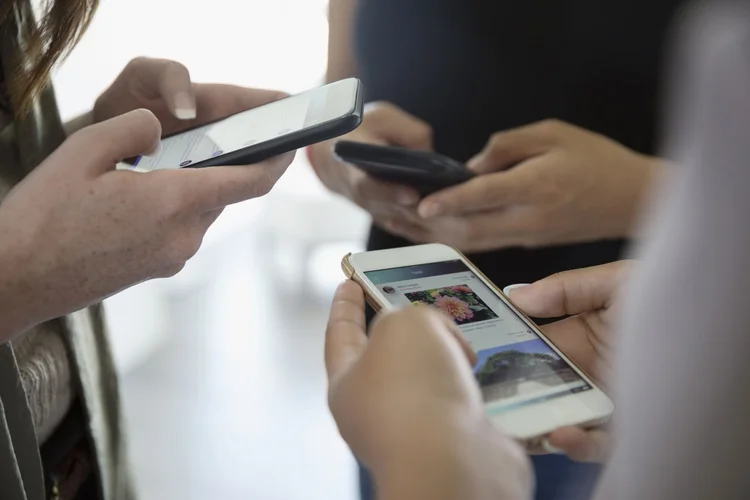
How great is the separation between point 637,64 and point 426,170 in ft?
0.57

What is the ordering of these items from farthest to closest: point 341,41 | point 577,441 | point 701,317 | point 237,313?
point 237,313, point 341,41, point 577,441, point 701,317

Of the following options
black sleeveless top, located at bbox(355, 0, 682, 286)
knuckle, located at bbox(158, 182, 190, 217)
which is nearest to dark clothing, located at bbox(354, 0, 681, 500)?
black sleeveless top, located at bbox(355, 0, 682, 286)

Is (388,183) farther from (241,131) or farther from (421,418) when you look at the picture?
(421,418)

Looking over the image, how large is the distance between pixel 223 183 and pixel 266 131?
2.6 inches

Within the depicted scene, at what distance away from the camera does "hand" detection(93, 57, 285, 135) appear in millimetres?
473

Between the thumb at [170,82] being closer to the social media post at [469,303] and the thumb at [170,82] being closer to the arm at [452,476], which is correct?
the social media post at [469,303]

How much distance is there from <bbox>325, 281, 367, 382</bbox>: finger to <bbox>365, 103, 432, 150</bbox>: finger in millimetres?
218

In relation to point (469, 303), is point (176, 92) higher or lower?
higher

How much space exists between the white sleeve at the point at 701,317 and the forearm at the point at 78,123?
1.45 ft

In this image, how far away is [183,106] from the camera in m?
0.47

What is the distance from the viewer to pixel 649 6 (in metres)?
0.44

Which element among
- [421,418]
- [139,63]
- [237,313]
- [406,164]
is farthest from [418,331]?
[237,313]

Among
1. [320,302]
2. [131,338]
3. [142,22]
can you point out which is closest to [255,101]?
[142,22]

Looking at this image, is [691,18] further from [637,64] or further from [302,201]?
[302,201]
